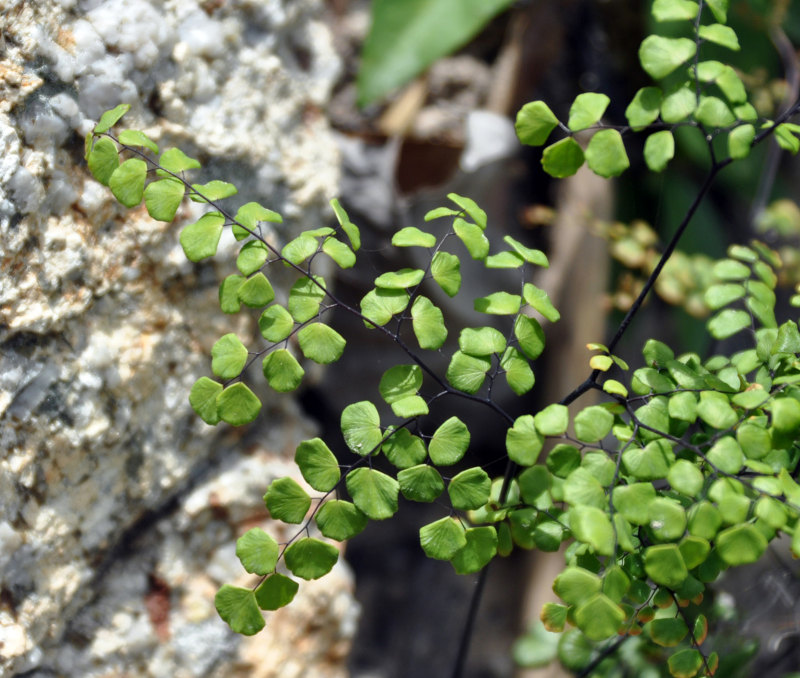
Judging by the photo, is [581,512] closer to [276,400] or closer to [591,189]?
[276,400]

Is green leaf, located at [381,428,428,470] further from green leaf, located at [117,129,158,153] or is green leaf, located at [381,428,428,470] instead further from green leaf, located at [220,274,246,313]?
green leaf, located at [117,129,158,153]

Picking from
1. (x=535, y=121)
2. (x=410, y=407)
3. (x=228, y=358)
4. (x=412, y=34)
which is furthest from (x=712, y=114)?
(x=412, y=34)

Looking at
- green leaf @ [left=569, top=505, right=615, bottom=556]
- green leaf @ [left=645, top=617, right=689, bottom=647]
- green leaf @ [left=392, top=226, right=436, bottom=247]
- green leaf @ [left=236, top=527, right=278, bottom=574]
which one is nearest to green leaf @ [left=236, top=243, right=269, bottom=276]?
green leaf @ [left=392, top=226, right=436, bottom=247]

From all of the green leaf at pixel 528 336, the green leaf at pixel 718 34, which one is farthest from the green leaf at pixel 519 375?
the green leaf at pixel 718 34

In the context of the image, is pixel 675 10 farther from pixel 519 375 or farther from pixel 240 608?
pixel 240 608

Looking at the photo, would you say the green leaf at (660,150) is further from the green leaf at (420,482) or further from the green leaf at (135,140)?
the green leaf at (135,140)

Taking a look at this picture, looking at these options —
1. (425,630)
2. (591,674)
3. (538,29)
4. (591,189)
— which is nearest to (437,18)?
(538,29)
